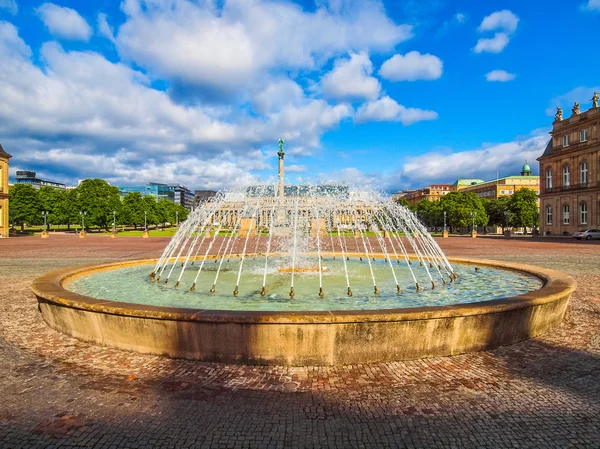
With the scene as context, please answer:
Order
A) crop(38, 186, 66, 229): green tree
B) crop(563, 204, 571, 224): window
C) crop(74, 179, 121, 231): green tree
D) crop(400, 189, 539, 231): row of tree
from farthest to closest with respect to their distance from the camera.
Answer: crop(400, 189, 539, 231): row of tree < crop(74, 179, 121, 231): green tree < crop(38, 186, 66, 229): green tree < crop(563, 204, 571, 224): window

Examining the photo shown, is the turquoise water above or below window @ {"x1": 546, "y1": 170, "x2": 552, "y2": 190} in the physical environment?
below

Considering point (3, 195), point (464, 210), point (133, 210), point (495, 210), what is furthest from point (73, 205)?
point (495, 210)

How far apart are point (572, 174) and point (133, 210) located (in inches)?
3391

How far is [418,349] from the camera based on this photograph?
636cm

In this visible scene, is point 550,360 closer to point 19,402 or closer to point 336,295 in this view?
point 336,295

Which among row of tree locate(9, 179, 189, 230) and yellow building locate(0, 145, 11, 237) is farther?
row of tree locate(9, 179, 189, 230)

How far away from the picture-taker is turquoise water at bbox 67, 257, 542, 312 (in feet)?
29.4

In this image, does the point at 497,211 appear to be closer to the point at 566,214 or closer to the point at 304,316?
the point at 566,214

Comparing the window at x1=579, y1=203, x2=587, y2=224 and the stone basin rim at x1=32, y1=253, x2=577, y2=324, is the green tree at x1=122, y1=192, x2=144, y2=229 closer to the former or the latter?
the window at x1=579, y1=203, x2=587, y2=224

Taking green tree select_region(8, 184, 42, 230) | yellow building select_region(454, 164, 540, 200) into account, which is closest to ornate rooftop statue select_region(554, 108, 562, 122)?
yellow building select_region(454, 164, 540, 200)

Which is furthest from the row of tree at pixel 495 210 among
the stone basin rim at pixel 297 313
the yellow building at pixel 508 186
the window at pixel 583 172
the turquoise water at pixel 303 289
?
the stone basin rim at pixel 297 313

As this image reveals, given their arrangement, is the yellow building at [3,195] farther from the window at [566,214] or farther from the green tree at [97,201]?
the window at [566,214]

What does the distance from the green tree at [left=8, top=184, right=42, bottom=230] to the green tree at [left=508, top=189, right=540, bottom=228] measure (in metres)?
94.6

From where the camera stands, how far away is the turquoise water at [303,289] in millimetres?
8953
